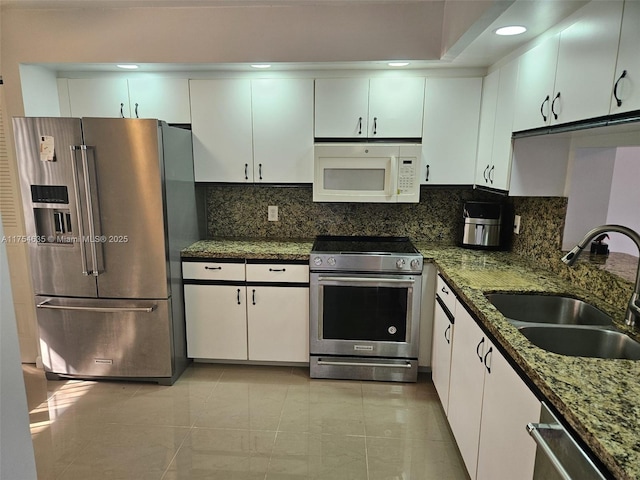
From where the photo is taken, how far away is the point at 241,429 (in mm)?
2371

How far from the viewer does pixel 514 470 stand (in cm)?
137

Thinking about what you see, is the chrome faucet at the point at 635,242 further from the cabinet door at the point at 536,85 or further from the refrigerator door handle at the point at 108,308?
the refrigerator door handle at the point at 108,308

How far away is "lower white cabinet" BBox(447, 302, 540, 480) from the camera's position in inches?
52.0

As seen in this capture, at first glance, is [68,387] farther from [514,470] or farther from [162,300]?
[514,470]

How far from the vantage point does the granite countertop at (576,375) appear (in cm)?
93

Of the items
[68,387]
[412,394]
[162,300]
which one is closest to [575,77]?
[412,394]

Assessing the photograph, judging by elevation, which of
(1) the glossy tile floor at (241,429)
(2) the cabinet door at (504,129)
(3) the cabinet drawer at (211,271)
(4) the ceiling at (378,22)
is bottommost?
(1) the glossy tile floor at (241,429)

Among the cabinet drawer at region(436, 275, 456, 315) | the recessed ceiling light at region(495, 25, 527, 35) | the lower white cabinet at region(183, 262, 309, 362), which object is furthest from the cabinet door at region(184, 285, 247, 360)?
the recessed ceiling light at region(495, 25, 527, 35)

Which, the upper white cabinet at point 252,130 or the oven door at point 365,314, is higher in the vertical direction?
the upper white cabinet at point 252,130

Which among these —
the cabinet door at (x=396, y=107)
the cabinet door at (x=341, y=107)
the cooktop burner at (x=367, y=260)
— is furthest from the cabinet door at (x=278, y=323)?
the cabinet door at (x=396, y=107)

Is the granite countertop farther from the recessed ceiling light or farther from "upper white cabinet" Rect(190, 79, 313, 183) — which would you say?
"upper white cabinet" Rect(190, 79, 313, 183)

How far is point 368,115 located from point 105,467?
105 inches

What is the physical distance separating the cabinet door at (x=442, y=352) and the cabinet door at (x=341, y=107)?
1.38 m

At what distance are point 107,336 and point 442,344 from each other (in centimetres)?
227
